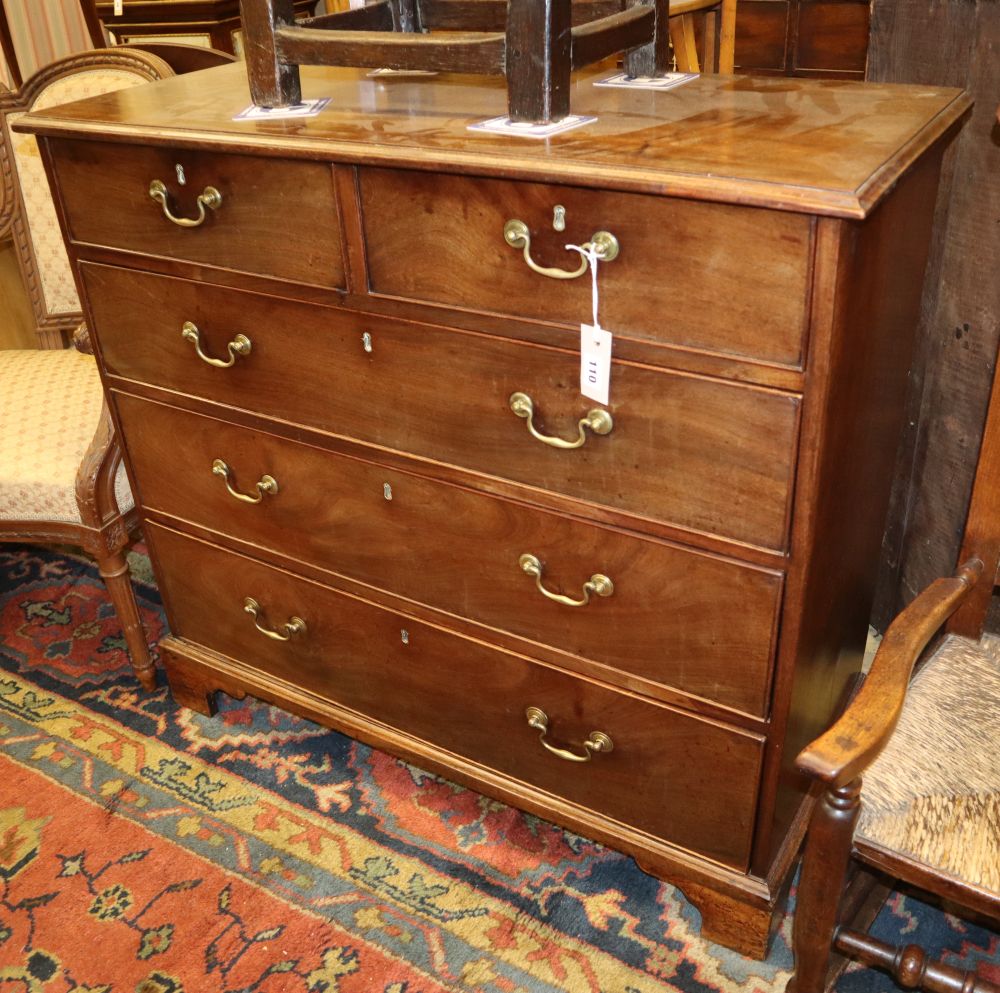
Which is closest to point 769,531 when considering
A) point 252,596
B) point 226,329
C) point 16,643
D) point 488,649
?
point 488,649

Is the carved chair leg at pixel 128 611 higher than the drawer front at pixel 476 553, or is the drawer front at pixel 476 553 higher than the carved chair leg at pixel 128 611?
the drawer front at pixel 476 553

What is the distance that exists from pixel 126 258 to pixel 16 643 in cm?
118

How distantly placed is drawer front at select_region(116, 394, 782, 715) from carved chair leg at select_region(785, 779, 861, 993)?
248mm

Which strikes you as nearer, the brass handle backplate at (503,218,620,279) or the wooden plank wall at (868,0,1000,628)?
the brass handle backplate at (503,218,620,279)

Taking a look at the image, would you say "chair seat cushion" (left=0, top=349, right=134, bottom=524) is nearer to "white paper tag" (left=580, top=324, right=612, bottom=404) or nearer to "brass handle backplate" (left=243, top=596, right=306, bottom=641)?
"brass handle backplate" (left=243, top=596, right=306, bottom=641)

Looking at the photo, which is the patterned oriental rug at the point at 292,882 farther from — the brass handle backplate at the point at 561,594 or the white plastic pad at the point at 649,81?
the white plastic pad at the point at 649,81

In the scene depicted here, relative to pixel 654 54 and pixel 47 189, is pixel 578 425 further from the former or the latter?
pixel 47 189

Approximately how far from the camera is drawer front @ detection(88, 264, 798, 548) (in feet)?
4.16

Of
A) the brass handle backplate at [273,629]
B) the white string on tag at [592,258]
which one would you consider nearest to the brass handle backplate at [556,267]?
the white string on tag at [592,258]

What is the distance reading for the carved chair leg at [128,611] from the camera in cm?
214

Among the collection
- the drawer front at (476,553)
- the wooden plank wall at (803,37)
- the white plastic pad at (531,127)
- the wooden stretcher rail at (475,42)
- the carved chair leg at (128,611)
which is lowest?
the carved chair leg at (128,611)

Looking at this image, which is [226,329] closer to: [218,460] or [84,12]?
[218,460]

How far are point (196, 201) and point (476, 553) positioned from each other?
67 cm

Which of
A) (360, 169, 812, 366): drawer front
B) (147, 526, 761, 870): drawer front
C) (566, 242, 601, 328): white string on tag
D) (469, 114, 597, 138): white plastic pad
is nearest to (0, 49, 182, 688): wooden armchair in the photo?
(147, 526, 761, 870): drawer front
